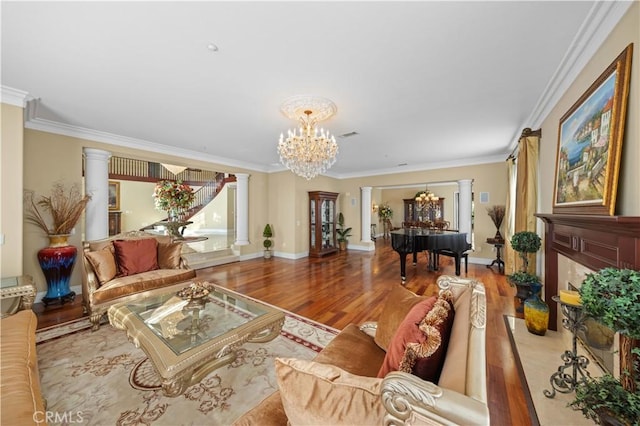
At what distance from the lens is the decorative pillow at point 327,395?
667mm

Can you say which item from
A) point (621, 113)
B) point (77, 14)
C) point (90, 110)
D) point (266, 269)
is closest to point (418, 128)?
point (621, 113)

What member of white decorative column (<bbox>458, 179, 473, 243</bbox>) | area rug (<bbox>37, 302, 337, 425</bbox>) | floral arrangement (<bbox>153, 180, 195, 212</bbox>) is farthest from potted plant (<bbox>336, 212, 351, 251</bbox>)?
area rug (<bbox>37, 302, 337, 425</bbox>)

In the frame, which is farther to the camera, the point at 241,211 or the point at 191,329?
the point at 241,211

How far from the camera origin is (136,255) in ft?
10.2

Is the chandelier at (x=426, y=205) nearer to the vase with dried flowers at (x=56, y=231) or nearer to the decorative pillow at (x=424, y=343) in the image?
the decorative pillow at (x=424, y=343)

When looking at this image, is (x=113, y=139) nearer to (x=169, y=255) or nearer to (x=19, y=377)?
(x=169, y=255)

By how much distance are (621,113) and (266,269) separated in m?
5.29

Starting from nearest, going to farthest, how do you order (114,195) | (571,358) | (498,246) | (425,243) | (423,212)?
1. (571,358)
2. (425,243)
3. (498,246)
4. (114,195)
5. (423,212)

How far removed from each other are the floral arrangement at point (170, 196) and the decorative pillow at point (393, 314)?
5428mm

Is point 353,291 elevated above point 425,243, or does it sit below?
below

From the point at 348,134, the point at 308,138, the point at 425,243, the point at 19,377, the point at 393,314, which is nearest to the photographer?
the point at 19,377

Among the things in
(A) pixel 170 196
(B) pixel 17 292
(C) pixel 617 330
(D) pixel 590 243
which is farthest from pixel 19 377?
(A) pixel 170 196

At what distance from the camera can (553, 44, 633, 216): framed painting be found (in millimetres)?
1441

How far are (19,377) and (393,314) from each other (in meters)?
2.10
